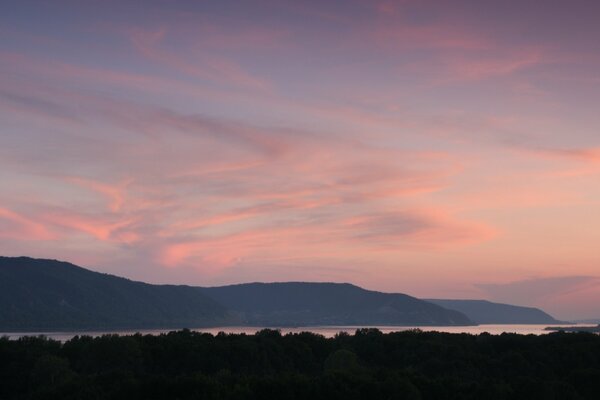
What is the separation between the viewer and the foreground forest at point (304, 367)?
236 feet

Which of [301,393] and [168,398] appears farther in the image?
[301,393]

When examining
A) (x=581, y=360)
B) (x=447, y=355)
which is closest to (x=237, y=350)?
(x=447, y=355)

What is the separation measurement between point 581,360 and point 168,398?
75.6 meters

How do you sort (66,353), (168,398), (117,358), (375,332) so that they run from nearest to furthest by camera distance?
(168,398) → (117,358) → (66,353) → (375,332)

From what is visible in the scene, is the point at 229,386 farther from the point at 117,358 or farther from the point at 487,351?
the point at 487,351

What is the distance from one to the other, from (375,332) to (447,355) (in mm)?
35973

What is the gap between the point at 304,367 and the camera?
12825cm

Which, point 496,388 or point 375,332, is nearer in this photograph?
point 496,388

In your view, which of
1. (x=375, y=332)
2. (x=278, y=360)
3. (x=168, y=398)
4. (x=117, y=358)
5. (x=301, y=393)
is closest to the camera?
(x=168, y=398)

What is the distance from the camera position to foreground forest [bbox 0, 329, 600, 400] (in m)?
71.9

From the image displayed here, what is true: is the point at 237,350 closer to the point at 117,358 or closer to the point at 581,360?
the point at 117,358

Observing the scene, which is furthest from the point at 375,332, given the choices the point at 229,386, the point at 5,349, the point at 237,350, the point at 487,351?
the point at 229,386

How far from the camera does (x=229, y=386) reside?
72.1 m

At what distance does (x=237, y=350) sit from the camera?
122875 millimetres
